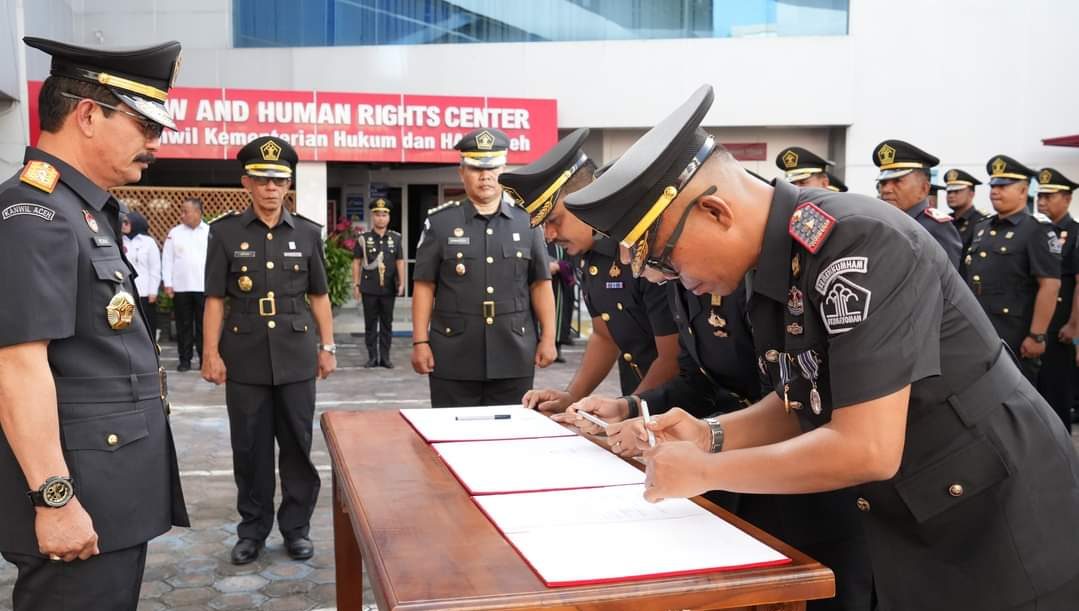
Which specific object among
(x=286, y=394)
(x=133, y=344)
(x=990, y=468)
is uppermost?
(x=133, y=344)

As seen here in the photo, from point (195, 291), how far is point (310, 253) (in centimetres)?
555

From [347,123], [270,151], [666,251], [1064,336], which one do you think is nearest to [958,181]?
[1064,336]

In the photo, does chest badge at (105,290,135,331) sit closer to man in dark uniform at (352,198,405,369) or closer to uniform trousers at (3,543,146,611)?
uniform trousers at (3,543,146,611)

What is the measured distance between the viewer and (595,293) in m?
3.12

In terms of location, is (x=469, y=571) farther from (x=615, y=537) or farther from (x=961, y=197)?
(x=961, y=197)

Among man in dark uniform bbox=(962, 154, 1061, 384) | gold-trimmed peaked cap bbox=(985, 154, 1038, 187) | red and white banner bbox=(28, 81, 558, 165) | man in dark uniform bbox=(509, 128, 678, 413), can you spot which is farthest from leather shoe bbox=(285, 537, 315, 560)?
red and white banner bbox=(28, 81, 558, 165)

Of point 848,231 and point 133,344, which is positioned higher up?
point 848,231

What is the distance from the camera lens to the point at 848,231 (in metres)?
1.40

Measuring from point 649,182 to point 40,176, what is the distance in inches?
54.2

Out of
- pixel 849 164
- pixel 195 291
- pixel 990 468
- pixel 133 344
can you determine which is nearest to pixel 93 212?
pixel 133 344

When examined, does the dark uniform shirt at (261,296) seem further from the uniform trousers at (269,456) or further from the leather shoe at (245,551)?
the leather shoe at (245,551)

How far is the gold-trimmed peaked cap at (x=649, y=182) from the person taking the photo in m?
1.41

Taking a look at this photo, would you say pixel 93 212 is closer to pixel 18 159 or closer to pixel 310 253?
pixel 310 253

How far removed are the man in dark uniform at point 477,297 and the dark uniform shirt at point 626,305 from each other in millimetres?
960
